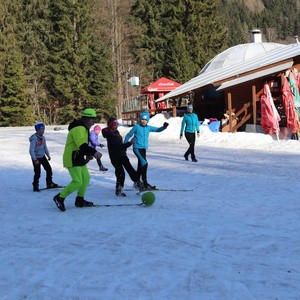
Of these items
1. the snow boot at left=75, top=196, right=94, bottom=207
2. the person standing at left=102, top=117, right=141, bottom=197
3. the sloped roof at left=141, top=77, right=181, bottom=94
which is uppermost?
the sloped roof at left=141, top=77, right=181, bottom=94

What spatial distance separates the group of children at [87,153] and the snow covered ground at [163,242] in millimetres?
297

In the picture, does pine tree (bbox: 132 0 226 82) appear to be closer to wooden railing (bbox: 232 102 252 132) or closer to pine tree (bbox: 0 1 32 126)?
pine tree (bbox: 0 1 32 126)

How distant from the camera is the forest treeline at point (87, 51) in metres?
45.4

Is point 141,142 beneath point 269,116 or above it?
beneath

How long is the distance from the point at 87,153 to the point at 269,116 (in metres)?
12.6

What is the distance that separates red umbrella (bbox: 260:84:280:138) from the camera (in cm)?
1725

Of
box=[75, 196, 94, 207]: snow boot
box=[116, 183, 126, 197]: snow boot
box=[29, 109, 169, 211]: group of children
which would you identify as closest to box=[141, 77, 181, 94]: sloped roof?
box=[29, 109, 169, 211]: group of children

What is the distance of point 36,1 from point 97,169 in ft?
147

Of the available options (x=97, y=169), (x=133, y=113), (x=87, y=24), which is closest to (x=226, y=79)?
(x=97, y=169)

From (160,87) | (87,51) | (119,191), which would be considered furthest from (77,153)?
(87,51)

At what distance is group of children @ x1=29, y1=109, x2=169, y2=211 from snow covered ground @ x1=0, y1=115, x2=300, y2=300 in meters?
0.30

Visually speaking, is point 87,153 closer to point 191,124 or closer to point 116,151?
point 116,151

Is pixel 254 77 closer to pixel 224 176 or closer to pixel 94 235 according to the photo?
pixel 224 176

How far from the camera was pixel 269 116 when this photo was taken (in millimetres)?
17406
